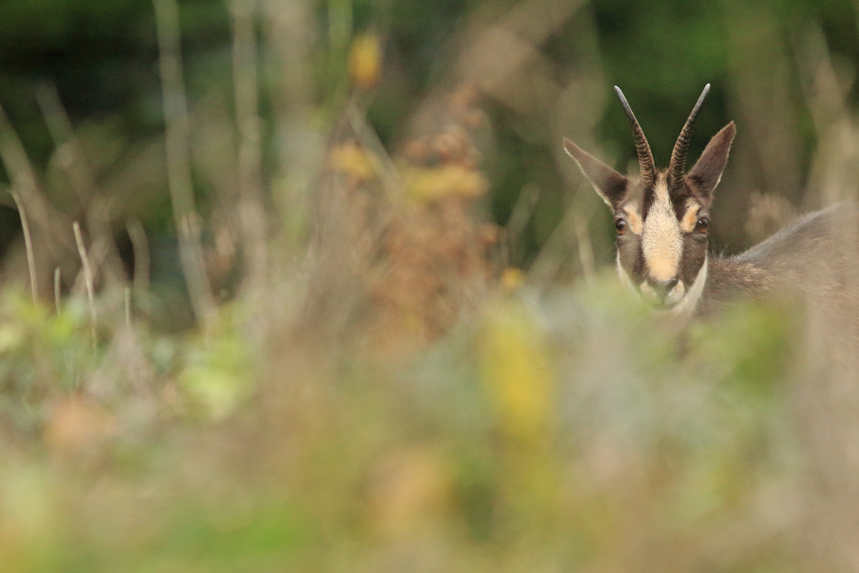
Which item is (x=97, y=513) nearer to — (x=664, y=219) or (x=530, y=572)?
(x=530, y=572)

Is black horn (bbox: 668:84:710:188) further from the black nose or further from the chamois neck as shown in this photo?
the black nose

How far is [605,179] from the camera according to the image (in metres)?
6.02

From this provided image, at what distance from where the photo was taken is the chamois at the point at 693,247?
5.46m

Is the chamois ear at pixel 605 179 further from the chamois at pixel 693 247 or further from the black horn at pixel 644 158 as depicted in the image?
the black horn at pixel 644 158

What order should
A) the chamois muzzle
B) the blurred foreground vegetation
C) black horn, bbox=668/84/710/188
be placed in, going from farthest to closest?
black horn, bbox=668/84/710/188 < the chamois muzzle < the blurred foreground vegetation

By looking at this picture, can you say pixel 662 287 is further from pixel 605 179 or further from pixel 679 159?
pixel 605 179

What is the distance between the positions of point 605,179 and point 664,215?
50 centimetres

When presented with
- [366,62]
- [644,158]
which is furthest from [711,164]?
[366,62]

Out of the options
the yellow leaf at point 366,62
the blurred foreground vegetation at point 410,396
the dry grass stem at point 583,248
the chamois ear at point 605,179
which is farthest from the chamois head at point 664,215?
the yellow leaf at point 366,62

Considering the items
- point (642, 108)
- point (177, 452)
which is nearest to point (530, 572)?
point (177, 452)

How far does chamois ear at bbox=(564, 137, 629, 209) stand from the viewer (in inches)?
235

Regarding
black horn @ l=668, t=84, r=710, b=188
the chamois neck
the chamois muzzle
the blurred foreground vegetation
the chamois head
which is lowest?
the chamois neck

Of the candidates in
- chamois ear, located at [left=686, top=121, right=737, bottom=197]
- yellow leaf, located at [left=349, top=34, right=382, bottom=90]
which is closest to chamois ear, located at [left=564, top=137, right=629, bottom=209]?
chamois ear, located at [left=686, top=121, right=737, bottom=197]

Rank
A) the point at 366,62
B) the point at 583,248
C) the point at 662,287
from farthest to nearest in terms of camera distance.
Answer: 1. the point at 662,287
2. the point at 583,248
3. the point at 366,62
